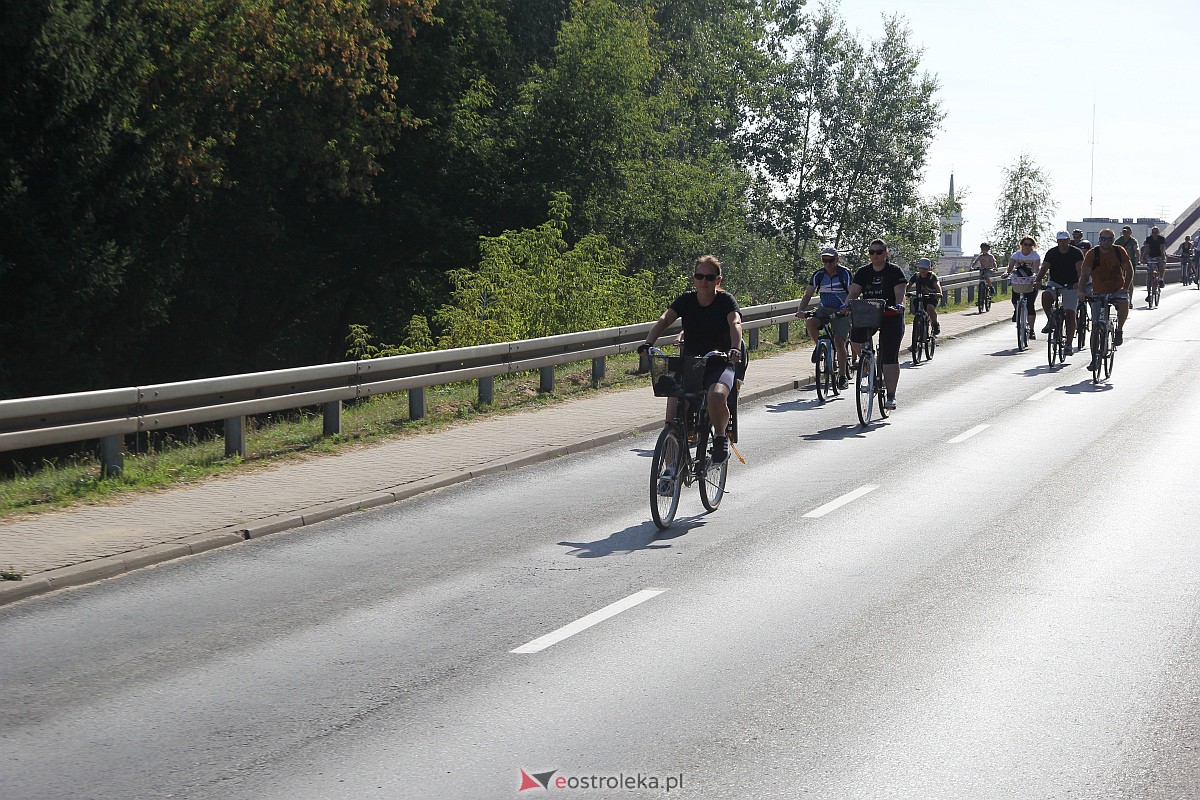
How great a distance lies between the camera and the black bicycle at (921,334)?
Answer: 23047mm

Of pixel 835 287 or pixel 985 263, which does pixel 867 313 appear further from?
pixel 985 263

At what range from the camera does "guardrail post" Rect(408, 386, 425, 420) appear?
15297 millimetres

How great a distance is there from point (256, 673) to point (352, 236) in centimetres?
2772

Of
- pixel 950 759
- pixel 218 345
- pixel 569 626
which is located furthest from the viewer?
pixel 218 345

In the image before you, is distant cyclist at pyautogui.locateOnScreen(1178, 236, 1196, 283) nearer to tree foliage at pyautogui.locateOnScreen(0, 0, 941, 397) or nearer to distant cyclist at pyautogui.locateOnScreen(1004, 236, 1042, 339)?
tree foliage at pyautogui.locateOnScreen(0, 0, 941, 397)

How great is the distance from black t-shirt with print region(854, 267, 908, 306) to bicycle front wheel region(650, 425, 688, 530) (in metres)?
6.57

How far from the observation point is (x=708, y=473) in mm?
10508

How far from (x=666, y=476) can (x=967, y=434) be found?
6395 mm

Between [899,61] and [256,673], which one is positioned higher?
[899,61]

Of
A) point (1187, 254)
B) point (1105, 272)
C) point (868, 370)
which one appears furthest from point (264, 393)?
point (1187, 254)

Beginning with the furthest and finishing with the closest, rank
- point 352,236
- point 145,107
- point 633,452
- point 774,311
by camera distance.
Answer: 1. point 352,236
2. point 774,311
3. point 145,107
4. point 633,452

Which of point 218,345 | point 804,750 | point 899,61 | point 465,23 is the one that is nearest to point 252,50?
point 218,345

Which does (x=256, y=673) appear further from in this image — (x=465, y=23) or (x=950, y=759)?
(x=465, y=23)

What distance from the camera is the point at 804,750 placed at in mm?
5285
